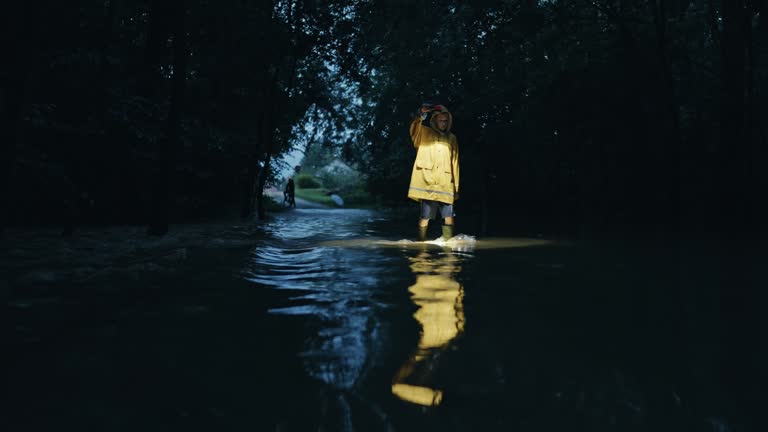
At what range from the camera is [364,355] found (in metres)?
2.79

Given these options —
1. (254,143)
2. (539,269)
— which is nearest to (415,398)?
(539,269)

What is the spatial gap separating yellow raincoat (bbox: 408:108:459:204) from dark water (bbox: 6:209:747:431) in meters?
4.20

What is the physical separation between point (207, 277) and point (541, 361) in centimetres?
357

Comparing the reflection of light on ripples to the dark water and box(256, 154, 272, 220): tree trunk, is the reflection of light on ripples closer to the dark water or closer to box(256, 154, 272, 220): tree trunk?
the dark water

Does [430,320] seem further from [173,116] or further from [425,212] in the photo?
[173,116]

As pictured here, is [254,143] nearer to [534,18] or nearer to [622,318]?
[534,18]

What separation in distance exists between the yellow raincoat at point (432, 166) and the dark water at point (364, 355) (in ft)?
13.8

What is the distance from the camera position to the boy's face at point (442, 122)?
9.27 metres

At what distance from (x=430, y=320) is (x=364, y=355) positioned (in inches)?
32.8

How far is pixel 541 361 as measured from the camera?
8.89 feet

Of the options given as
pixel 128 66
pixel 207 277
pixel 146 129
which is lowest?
pixel 207 277

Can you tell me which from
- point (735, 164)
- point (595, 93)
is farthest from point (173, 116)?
point (595, 93)

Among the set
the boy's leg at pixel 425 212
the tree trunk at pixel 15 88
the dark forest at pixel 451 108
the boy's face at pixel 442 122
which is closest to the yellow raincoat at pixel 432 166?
the boy's face at pixel 442 122

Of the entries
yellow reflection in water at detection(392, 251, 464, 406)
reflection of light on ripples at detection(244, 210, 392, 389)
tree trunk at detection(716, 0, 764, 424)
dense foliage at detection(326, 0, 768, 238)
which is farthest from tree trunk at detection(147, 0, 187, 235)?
tree trunk at detection(716, 0, 764, 424)
